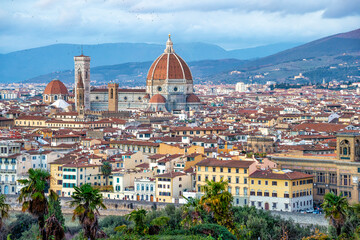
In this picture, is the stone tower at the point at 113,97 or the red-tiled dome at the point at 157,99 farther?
the stone tower at the point at 113,97

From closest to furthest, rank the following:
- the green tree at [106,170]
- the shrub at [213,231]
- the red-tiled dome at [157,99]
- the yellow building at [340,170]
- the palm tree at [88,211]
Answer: the palm tree at [88,211], the shrub at [213,231], the yellow building at [340,170], the green tree at [106,170], the red-tiled dome at [157,99]

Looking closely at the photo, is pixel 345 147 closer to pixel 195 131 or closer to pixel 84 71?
pixel 195 131

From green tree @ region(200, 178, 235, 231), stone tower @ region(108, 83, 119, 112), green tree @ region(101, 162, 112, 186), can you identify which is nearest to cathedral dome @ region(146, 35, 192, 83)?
stone tower @ region(108, 83, 119, 112)

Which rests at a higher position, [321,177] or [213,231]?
[321,177]

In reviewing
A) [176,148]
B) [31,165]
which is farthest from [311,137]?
[31,165]

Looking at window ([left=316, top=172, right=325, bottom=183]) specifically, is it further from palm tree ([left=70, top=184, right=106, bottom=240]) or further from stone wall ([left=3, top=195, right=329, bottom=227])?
palm tree ([left=70, top=184, right=106, bottom=240])

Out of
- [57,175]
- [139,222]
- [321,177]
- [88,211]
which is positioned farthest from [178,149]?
[88,211]

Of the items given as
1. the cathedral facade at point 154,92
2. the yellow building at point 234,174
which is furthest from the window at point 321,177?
the cathedral facade at point 154,92

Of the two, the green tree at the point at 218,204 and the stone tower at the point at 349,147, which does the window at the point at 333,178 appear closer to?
the stone tower at the point at 349,147
